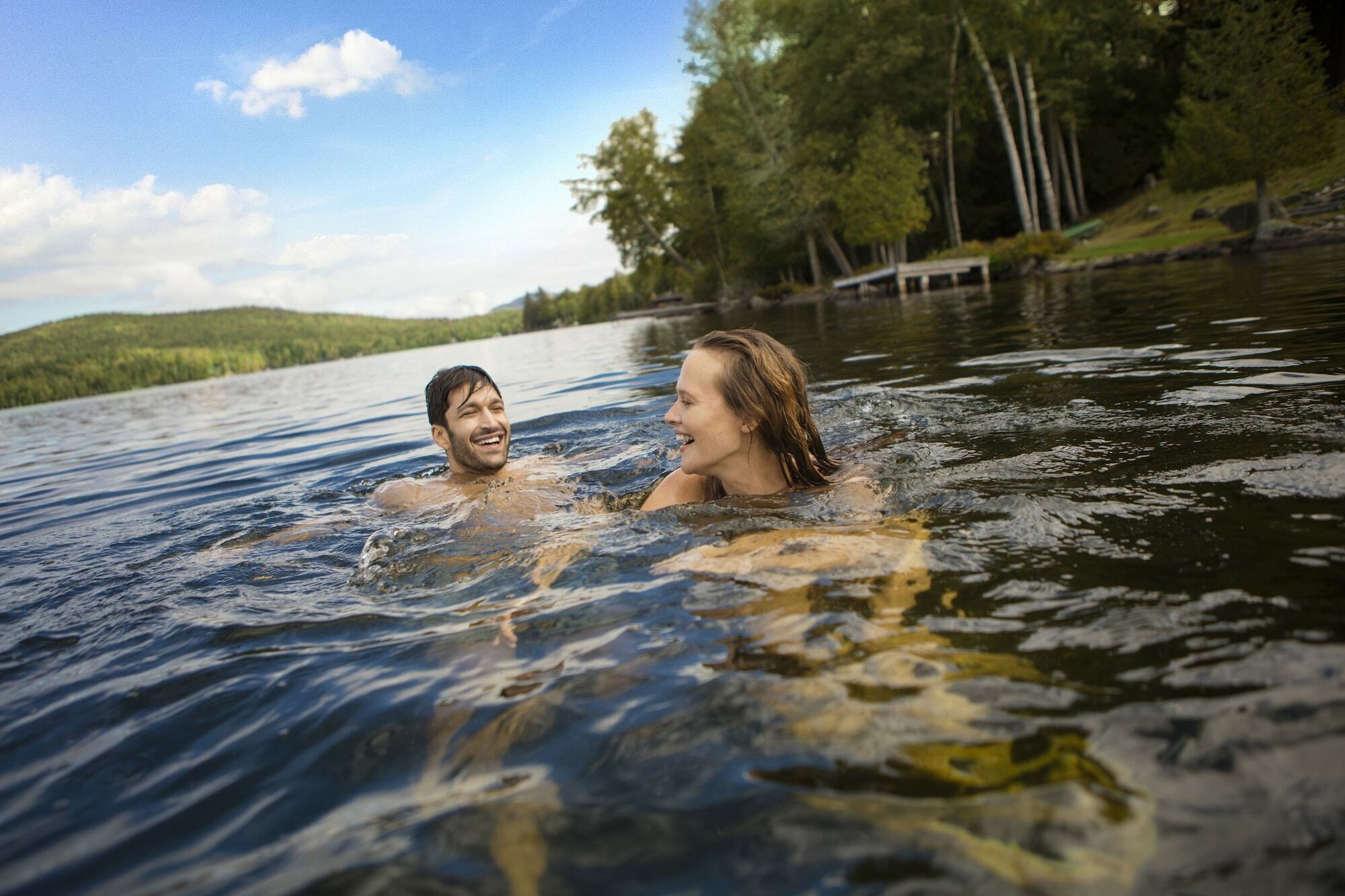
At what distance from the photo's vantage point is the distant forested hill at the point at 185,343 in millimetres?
63375

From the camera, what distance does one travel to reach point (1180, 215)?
24.4 meters

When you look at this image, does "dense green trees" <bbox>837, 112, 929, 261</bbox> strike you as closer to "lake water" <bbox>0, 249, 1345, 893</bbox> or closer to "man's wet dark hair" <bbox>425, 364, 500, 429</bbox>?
"lake water" <bbox>0, 249, 1345, 893</bbox>

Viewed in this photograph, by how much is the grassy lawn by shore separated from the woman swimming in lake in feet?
60.7

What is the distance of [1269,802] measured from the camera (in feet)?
4.05

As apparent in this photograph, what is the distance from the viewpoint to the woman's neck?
3.80m

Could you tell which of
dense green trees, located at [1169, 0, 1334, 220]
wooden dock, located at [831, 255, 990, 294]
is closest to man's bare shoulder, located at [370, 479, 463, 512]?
dense green trees, located at [1169, 0, 1334, 220]

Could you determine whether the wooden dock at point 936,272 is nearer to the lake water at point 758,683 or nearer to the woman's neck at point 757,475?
the lake water at point 758,683

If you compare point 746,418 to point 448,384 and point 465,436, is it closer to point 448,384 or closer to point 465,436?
point 465,436

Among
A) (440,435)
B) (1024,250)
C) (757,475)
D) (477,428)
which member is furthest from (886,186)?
(757,475)

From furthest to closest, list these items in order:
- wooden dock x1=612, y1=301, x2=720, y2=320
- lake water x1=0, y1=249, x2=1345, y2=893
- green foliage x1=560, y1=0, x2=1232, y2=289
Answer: wooden dock x1=612, y1=301, x2=720, y2=320, green foliage x1=560, y1=0, x2=1232, y2=289, lake water x1=0, y1=249, x2=1345, y2=893

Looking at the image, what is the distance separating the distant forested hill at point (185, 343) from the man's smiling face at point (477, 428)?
6895cm

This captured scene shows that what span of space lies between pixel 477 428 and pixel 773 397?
251cm

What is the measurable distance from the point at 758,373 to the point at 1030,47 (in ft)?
88.5

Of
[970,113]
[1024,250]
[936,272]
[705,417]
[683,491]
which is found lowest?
[683,491]
